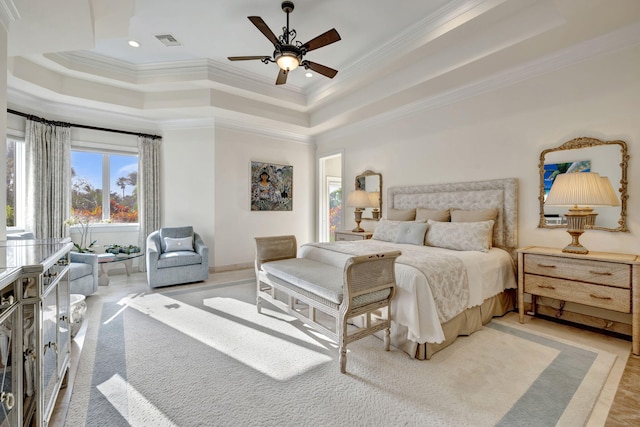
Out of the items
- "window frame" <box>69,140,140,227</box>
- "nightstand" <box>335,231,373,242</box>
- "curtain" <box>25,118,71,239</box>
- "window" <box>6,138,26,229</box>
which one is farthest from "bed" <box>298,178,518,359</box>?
"window" <box>6,138,26,229</box>

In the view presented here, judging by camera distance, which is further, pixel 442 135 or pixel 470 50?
pixel 442 135

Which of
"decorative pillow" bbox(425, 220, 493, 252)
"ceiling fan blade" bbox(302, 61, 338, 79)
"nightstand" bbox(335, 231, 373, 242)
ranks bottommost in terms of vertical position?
"nightstand" bbox(335, 231, 373, 242)

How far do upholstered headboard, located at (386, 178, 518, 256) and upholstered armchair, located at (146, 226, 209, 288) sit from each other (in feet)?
11.7

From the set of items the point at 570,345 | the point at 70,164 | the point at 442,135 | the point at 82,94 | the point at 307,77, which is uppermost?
the point at 307,77

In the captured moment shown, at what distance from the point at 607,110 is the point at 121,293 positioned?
630cm

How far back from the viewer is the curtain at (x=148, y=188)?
213 inches

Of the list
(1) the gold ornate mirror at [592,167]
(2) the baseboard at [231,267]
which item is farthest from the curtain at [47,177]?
(1) the gold ornate mirror at [592,167]

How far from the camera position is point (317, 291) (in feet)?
8.23

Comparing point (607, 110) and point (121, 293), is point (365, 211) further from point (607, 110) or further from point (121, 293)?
point (121, 293)

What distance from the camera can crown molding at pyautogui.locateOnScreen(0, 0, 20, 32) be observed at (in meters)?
1.98

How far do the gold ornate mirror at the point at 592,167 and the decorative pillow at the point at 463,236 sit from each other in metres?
0.66

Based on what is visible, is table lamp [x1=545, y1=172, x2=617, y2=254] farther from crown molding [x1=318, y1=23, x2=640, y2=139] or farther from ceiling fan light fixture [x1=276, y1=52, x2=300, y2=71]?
ceiling fan light fixture [x1=276, y1=52, x2=300, y2=71]

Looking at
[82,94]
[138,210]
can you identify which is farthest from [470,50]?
[138,210]

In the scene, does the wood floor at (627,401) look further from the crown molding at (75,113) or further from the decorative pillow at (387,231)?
the crown molding at (75,113)
